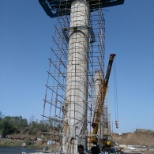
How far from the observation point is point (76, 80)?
15.5m

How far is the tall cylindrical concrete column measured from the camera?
48.8ft

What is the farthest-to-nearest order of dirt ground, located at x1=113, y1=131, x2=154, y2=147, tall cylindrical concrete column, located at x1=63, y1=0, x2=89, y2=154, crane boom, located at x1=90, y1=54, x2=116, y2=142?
dirt ground, located at x1=113, y1=131, x2=154, y2=147 → crane boom, located at x1=90, y1=54, x2=116, y2=142 → tall cylindrical concrete column, located at x1=63, y1=0, x2=89, y2=154

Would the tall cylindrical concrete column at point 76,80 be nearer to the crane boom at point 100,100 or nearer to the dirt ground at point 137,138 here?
the crane boom at point 100,100

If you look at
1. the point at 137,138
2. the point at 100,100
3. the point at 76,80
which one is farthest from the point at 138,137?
the point at 76,80

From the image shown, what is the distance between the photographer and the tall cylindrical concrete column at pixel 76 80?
14.9 metres

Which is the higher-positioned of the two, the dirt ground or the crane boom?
the crane boom

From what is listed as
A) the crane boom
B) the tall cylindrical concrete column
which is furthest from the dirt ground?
the tall cylindrical concrete column

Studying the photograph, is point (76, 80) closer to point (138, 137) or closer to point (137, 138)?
point (137, 138)

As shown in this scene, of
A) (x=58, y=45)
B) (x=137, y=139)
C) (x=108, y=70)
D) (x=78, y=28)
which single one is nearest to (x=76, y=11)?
(x=78, y=28)

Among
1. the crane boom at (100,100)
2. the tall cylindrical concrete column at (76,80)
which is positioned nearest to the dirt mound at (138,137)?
the crane boom at (100,100)

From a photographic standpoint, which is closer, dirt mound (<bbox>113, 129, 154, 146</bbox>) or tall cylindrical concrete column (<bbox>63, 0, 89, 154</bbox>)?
tall cylindrical concrete column (<bbox>63, 0, 89, 154</bbox>)

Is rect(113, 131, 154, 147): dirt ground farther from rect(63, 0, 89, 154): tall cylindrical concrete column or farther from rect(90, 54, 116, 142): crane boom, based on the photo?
rect(63, 0, 89, 154): tall cylindrical concrete column

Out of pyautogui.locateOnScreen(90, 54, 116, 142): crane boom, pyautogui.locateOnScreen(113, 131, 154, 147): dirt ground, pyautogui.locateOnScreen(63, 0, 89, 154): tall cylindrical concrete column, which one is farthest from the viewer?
pyautogui.locateOnScreen(113, 131, 154, 147): dirt ground

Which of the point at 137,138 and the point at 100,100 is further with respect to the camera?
the point at 137,138
